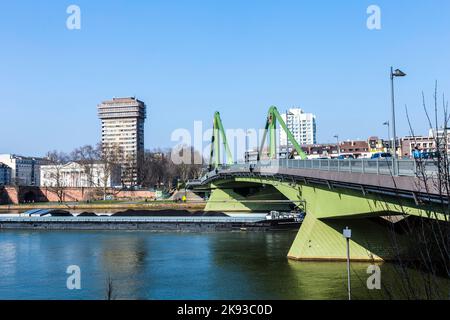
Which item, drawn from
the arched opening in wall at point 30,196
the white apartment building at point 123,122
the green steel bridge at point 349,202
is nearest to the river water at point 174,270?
the green steel bridge at point 349,202

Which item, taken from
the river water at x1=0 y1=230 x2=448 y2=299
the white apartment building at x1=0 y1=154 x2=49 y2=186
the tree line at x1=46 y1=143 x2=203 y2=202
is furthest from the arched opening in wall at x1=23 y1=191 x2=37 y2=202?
the white apartment building at x1=0 y1=154 x2=49 y2=186

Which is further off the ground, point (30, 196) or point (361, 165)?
point (361, 165)

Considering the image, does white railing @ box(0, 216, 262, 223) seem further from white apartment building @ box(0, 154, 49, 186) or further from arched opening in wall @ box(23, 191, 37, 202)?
white apartment building @ box(0, 154, 49, 186)

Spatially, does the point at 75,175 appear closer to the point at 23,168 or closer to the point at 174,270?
the point at 23,168

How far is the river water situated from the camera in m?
20.6

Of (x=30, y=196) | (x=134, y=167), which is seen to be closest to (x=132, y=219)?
(x=30, y=196)

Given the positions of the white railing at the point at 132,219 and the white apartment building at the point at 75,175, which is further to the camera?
the white apartment building at the point at 75,175

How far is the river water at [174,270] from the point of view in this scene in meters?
20.6

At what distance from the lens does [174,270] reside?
25.8 m

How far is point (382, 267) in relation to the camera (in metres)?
24.8

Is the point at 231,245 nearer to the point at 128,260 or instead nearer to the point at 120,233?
the point at 128,260

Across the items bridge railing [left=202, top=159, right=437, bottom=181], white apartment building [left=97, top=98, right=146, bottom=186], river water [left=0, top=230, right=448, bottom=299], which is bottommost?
river water [left=0, top=230, right=448, bottom=299]

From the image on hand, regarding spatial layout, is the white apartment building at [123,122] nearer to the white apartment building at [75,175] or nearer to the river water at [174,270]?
the white apartment building at [75,175]
